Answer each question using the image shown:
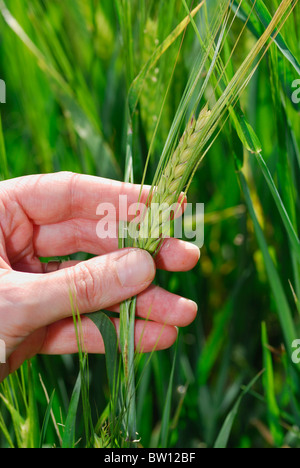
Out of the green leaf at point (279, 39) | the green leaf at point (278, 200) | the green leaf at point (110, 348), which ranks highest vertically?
the green leaf at point (279, 39)

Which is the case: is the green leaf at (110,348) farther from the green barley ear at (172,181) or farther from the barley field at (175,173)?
the green barley ear at (172,181)

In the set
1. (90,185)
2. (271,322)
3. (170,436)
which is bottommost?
(170,436)

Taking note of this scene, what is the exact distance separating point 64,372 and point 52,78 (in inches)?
19.3

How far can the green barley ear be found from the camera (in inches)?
17.4

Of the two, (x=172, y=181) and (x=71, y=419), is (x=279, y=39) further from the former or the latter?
(x=71, y=419)

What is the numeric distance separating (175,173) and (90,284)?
172mm

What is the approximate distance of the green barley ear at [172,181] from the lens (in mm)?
443

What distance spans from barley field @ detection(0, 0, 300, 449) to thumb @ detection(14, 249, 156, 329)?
0.02m

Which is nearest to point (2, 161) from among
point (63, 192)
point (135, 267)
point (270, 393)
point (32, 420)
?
point (63, 192)

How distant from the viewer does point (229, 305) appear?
697 mm

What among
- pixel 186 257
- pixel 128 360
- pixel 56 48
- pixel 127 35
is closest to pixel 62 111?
pixel 56 48

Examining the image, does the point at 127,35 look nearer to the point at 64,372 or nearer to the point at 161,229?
the point at 161,229

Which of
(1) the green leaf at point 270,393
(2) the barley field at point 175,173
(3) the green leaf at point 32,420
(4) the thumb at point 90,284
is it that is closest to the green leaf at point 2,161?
(2) the barley field at point 175,173

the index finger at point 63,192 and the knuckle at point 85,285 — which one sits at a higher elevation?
the index finger at point 63,192
